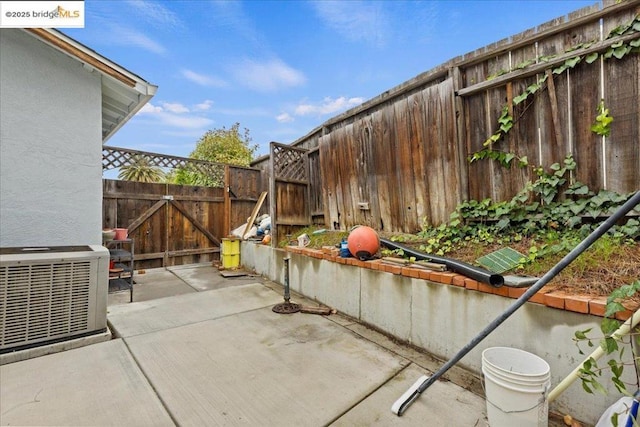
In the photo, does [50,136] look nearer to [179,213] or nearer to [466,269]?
[179,213]

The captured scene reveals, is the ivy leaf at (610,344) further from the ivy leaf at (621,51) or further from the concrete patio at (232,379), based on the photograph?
the ivy leaf at (621,51)

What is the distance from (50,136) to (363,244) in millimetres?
3743

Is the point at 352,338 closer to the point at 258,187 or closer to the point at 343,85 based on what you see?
the point at 258,187

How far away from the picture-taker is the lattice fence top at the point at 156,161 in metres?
5.20

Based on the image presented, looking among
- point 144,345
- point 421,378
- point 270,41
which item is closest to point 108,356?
point 144,345

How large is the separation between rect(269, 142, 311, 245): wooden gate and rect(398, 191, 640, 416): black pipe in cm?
363

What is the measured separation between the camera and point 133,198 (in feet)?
18.0

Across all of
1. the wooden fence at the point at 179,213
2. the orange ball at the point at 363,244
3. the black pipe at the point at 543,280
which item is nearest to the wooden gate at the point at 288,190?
the wooden fence at the point at 179,213

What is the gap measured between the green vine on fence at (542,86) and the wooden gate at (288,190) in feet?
10.7

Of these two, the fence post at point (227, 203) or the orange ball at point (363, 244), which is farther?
the fence post at point (227, 203)

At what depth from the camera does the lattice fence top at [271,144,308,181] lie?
506 centimetres

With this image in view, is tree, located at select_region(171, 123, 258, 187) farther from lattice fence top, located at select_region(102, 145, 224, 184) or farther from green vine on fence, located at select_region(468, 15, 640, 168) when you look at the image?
green vine on fence, located at select_region(468, 15, 640, 168)

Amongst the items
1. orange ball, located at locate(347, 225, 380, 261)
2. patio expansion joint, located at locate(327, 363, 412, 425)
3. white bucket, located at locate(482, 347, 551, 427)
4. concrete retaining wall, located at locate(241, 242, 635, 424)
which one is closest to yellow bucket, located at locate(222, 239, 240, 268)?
concrete retaining wall, located at locate(241, 242, 635, 424)

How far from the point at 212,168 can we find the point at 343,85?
410cm
